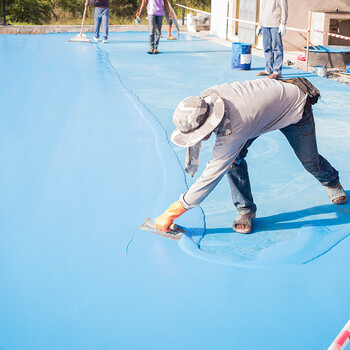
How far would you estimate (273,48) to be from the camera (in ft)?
26.6

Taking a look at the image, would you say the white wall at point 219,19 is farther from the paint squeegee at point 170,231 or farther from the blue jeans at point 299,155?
the paint squeegee at point 170,231

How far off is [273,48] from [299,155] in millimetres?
5170

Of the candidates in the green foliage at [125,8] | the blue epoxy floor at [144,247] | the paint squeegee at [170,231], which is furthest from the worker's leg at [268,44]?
the green foliage at [125,8]

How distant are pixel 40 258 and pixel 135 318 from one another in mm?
841

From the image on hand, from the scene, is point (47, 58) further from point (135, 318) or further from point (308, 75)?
point (135, 318)

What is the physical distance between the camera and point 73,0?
2648 centimetres

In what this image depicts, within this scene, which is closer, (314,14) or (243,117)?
(243,117)

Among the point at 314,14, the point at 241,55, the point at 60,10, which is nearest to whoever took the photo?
the point at 241,55

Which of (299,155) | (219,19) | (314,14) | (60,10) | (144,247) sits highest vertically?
(60,10)

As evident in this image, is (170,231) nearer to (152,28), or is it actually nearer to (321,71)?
(321,71)

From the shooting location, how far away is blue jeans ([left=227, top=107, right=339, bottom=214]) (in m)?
3.23

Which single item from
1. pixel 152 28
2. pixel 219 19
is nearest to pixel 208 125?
pixel 152 28

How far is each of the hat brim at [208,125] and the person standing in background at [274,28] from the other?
5442mm

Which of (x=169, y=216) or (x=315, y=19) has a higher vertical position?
(x=315, y=19)
